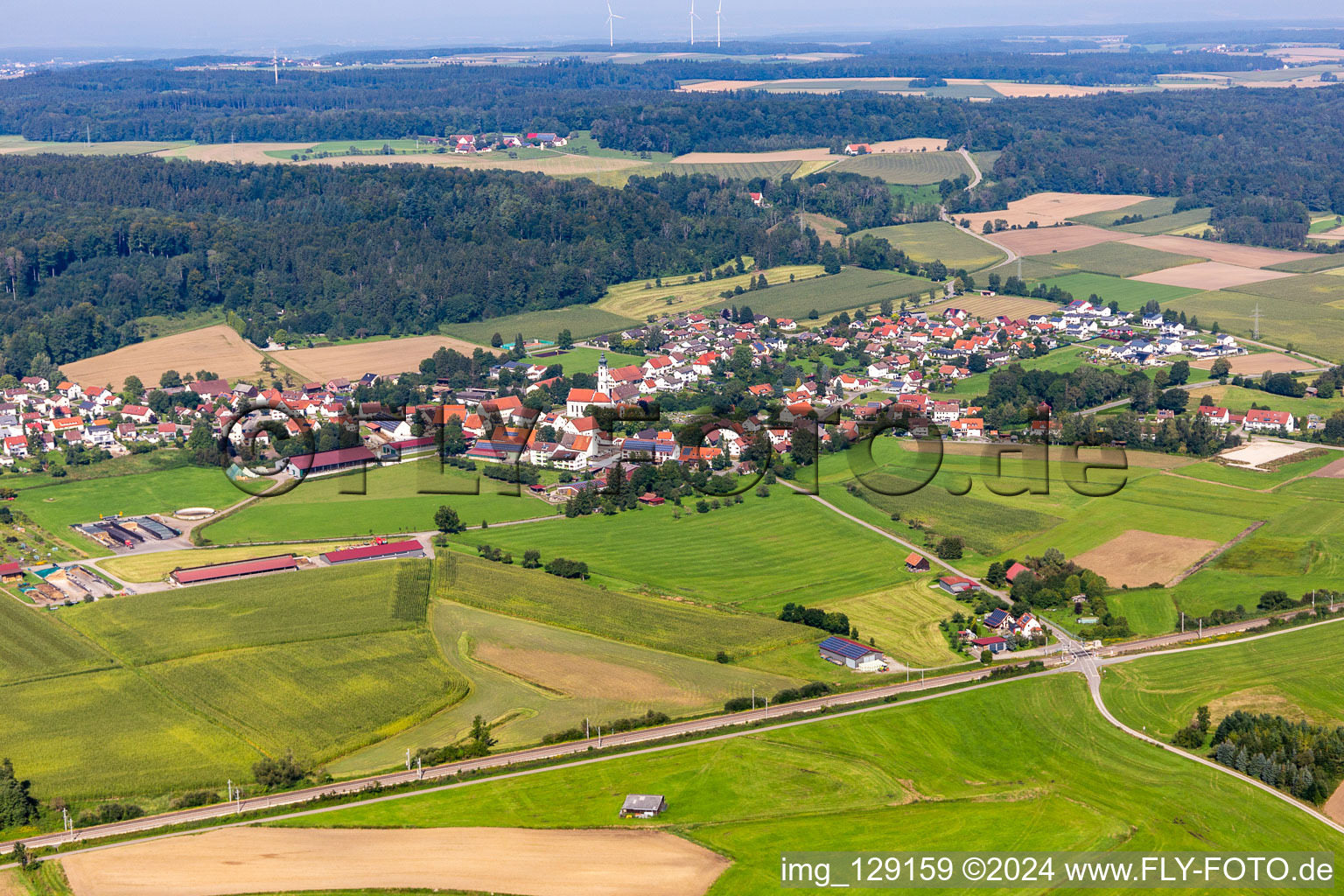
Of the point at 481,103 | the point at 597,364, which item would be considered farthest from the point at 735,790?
the point at 481,103

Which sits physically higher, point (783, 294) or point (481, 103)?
point (481, 103)

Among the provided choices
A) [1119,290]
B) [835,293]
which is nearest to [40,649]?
[835,293]

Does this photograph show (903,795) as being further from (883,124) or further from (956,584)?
(883,124)

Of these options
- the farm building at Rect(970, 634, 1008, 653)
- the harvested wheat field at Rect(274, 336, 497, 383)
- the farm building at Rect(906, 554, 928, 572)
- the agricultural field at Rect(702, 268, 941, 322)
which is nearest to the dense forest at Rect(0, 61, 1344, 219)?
the agricultural field at Rect(702, 268, 941, 322)

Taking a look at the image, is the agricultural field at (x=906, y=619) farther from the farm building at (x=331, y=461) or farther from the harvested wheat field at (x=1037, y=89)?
the harvested wheat field at (x=1037, y=89)

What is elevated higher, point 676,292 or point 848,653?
point 676,292

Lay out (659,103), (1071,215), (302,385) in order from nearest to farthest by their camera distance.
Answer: (302,385) < (1071,215) < (659,103)

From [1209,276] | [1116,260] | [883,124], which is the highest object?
[883,124]

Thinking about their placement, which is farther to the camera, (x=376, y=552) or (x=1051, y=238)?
(x=1051, y=238)

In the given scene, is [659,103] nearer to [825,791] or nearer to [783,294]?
[783,294]
